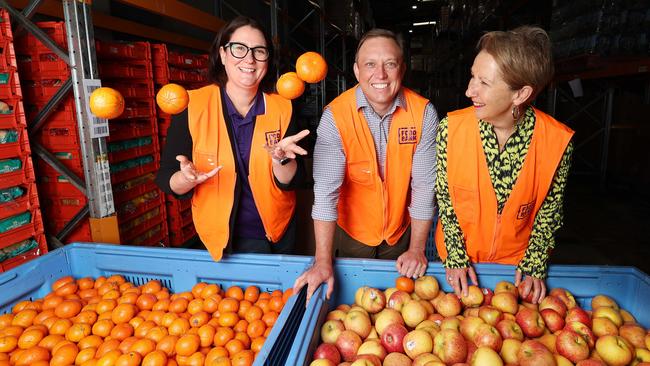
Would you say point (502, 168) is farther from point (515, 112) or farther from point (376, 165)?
point (376, 165)

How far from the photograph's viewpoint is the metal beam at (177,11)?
3.42 m

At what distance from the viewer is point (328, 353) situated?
1.46 m

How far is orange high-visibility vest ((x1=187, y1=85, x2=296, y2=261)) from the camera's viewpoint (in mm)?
2082

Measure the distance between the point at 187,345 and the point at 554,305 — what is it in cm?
147

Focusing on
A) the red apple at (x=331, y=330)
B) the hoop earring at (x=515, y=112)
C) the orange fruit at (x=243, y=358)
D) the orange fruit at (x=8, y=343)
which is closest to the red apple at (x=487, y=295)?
the red apple at (x=331, y=330)

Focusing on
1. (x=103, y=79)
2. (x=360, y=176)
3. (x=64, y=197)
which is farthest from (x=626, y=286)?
(x=103, y=79)

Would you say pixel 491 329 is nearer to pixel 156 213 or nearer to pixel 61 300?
pixel 61 300

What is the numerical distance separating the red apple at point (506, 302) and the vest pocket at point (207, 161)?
1380mm

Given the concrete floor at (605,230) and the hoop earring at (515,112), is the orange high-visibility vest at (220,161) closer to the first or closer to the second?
the hoop earring at (515,112)

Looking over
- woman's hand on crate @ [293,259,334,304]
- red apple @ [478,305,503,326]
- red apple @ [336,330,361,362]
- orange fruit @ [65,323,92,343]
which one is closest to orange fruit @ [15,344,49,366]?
orange fruit @ [65,323,92,343]

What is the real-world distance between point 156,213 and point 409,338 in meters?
3.85

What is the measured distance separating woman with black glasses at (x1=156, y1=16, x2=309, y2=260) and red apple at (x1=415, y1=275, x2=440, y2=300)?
0.78 meters

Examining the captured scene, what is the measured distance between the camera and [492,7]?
867 centimetres

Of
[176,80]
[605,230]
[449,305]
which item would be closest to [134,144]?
[176,80]
